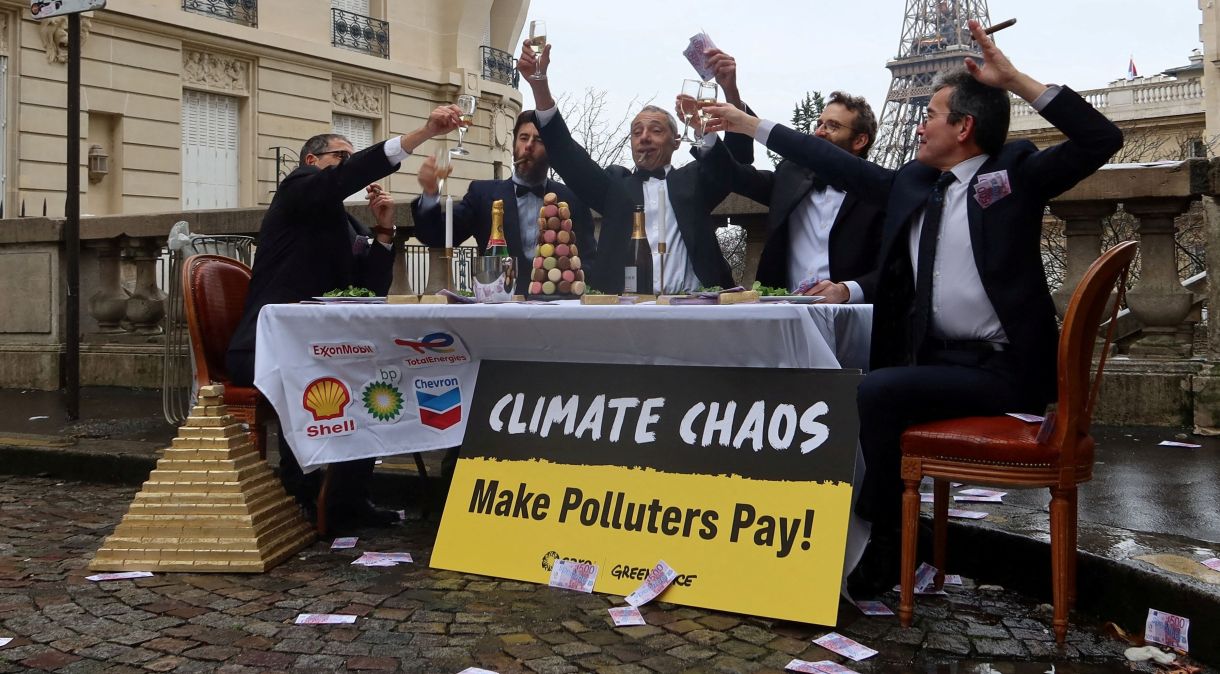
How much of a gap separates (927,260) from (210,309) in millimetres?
2889

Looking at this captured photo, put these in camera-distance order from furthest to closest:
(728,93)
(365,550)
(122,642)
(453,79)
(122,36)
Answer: (453,79)
(122,36)
(728,93)
(365,550)
(122,642)

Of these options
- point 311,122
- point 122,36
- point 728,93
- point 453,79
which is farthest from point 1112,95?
point 728,93

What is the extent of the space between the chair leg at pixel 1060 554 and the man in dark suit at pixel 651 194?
76.0 inches

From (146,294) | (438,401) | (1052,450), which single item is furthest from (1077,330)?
(146,294)

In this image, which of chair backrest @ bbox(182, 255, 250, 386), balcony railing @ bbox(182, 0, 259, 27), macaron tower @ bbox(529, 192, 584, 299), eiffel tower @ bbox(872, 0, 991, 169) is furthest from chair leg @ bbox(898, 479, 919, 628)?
eiffel tower @ bbox(872, 0, 991, 169)

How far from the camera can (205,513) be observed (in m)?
3.77

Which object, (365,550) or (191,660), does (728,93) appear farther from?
(191,660)

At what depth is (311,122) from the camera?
70.7 ft

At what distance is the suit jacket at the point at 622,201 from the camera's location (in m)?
4.59

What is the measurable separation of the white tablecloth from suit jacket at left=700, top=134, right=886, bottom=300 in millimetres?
555

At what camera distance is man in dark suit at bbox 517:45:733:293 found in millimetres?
4582

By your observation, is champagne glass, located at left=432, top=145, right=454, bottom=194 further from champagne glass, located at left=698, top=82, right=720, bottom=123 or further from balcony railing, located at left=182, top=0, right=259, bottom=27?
balcony railing, located at left=182, top=0, right=259, bottom=27

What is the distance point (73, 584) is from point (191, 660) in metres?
1.00

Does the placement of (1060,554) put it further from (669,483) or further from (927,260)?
(669,483)
